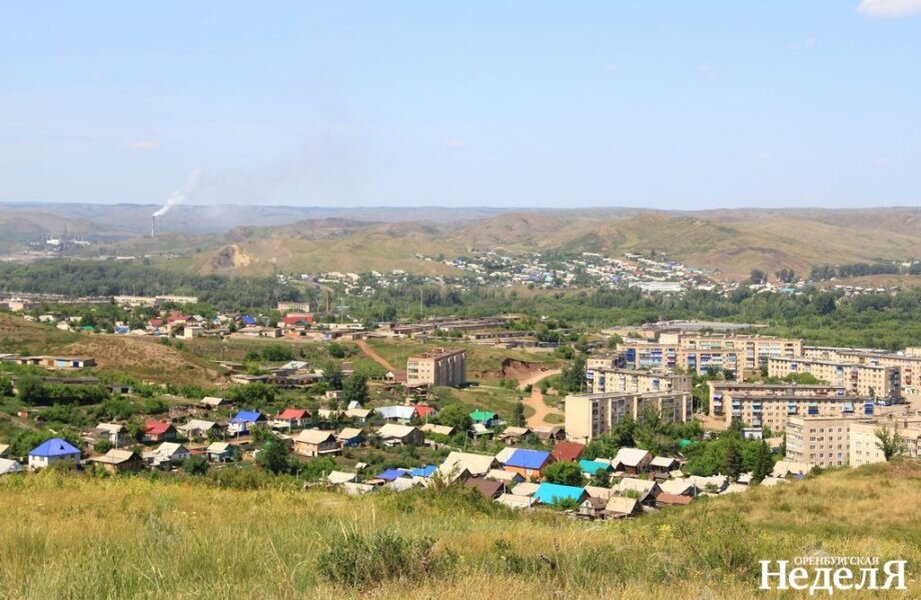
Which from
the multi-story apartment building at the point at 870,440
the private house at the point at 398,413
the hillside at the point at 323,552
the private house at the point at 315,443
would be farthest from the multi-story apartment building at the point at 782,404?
the hillside at the point at 323,552

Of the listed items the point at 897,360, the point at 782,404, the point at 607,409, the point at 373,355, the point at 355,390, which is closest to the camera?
the point at 607,409

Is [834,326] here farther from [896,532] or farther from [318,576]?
[318,576]

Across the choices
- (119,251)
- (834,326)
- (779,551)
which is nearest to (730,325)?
(834,326)

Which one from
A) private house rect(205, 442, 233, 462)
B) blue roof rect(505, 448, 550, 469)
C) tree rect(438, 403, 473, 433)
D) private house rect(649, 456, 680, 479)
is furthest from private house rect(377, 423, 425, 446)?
private house rect(649, 456, 680, 479)

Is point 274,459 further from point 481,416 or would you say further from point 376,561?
point 376,561

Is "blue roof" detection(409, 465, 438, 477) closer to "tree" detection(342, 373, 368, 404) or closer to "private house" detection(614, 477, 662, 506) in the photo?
"private house" detection(614, 477, 662, 506)

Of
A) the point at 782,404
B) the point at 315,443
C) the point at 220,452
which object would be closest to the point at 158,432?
the point at 220,452
